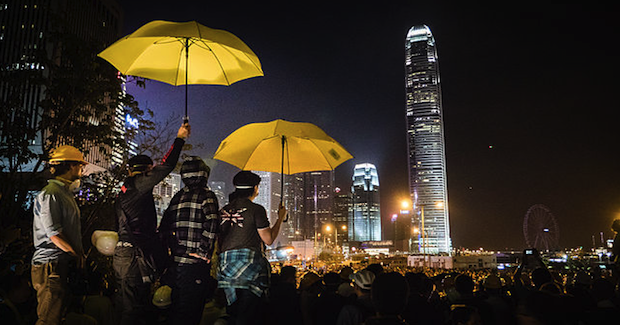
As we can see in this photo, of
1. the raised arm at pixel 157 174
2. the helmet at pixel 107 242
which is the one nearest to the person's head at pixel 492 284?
the raised arm at pixel 157 174

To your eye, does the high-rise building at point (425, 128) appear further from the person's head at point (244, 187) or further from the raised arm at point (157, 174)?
the raised arm at point (157, 174)

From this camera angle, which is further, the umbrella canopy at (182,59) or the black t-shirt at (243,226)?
the umbrella canopy at (182,59)

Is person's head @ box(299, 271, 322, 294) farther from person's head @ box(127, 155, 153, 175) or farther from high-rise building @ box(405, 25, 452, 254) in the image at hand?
high-rise building @ box(405, 25, 452, 254)

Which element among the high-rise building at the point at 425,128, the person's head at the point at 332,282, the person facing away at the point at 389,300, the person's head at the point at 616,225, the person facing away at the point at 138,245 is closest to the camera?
the person facing away at the point at 389,300

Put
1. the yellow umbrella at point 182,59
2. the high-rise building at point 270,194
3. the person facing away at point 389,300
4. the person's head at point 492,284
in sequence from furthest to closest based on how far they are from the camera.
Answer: the high-rise building at point 270,194
the person's head at point 492,284
the yellow umbrella at point 182,59
the person facing away at point 389,300

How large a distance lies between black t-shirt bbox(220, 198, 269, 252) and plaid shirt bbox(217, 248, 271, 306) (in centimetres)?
7

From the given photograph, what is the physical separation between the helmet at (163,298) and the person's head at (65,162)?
1721mm

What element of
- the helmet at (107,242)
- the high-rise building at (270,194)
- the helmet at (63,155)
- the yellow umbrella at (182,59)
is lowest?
the helmet at (107,242)

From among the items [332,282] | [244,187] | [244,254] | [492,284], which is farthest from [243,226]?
[492,284]

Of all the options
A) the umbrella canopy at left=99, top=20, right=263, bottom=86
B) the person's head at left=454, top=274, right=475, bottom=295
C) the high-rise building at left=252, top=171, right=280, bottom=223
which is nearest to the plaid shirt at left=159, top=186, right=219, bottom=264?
the umbrella canopy at left=99, top=20, right=263, bottom=86

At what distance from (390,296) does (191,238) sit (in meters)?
2.21

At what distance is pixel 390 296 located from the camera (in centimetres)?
338

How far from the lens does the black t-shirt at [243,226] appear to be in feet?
14.9

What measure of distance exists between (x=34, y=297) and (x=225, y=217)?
9.92ft
